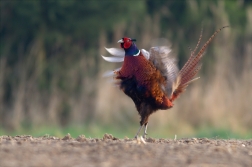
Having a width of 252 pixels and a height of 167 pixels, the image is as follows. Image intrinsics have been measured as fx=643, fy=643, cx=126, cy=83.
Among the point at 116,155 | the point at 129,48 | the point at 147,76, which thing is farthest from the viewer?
the point at 129,48

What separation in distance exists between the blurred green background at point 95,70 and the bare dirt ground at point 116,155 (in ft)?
21.3

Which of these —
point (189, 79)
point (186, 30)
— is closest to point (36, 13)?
point (186, 30)

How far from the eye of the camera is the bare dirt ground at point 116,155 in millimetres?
4898

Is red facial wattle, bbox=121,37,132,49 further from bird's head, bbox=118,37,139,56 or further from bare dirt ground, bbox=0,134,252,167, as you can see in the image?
bare dirt ground, bbox=0,134,252,167

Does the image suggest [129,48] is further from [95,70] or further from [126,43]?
[95,70]

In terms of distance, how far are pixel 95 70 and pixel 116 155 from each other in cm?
910

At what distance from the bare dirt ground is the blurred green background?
21.3ft

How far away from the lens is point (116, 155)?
517cm

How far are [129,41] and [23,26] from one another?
23.4 feet

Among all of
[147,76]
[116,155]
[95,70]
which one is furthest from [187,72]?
[95,70]

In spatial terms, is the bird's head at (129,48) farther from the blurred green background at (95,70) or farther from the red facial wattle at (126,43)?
the blurred green background at (95,70)

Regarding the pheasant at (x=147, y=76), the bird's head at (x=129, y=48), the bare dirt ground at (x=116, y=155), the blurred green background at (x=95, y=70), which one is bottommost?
the bare dirt ground at (x=116, y=155)

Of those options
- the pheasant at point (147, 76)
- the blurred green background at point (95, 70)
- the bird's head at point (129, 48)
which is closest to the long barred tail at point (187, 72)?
the pheasant at point (147, 76)

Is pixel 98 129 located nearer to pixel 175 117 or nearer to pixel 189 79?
pixel 175 117
